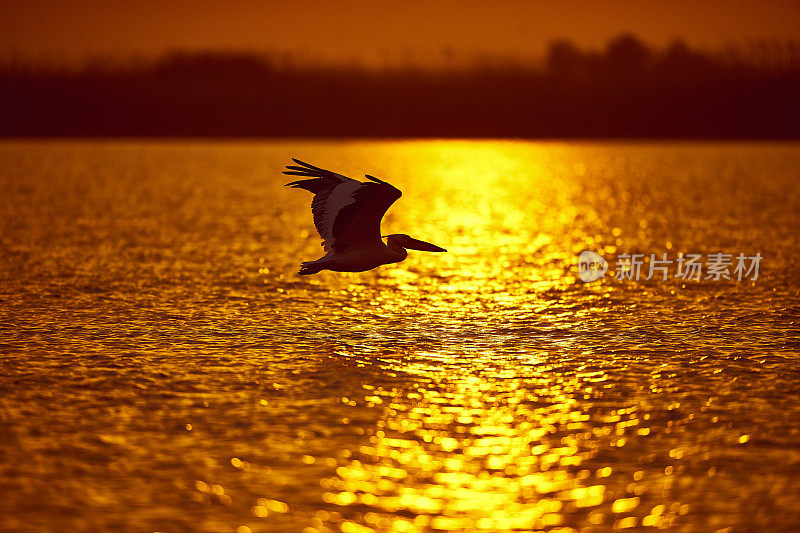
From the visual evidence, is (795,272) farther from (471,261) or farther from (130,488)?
(130,488)

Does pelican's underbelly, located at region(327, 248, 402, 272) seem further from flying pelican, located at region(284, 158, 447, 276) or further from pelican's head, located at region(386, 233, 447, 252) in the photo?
pelican's head, located at region(386, 233, 447, 252)

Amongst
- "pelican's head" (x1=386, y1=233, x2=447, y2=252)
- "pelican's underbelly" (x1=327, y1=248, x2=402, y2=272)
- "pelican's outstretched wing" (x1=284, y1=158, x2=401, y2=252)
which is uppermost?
"pelican's outstretched wing" (x1=284, y1=158, x2=401, y2=252)

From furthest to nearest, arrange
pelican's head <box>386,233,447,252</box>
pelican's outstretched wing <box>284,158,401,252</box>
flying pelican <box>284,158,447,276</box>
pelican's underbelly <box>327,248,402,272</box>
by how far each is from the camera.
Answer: pelican's head <box>386,233,447,252</box>
pelican's underbelly <box>327,248,402,272</box>
flying pelican <box>284,158,447,276</box>
pelican's outstretched wing <box>284,158,401,252</box>

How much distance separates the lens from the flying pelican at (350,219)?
16.3 meters

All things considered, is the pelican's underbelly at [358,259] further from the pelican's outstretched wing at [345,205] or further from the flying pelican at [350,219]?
the pelican's outstretched wing at [345,205]

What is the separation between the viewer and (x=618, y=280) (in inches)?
1037

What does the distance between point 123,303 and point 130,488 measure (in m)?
11.3

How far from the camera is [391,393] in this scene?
49.0 ft

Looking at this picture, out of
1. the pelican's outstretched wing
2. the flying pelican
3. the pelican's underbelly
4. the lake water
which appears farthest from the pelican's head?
the lake water

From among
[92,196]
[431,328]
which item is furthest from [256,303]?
[92,196]

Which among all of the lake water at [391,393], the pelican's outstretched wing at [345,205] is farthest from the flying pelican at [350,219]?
the lake water at [391,393]

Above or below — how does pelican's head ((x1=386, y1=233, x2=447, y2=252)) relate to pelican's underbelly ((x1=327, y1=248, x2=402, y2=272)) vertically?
above

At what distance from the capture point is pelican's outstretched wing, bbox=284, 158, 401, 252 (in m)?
16.1

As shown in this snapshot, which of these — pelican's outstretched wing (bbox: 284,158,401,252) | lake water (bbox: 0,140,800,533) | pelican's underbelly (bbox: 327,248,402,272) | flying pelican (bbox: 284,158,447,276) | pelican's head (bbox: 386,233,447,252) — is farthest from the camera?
pelican's head (bbox: 386,233,447,252)
